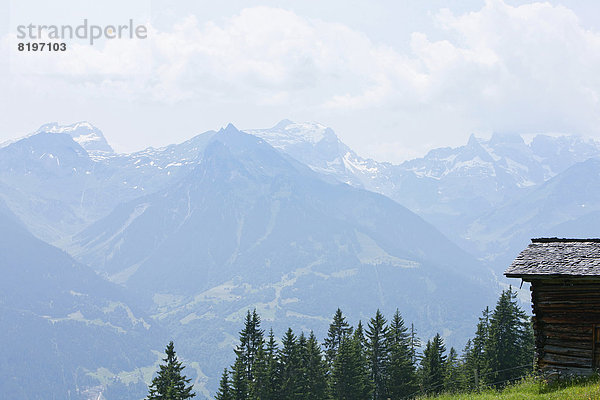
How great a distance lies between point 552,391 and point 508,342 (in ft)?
101

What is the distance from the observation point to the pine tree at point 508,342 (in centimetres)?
5203

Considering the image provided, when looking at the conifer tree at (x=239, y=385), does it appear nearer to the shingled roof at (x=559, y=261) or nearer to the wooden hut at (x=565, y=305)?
the wooden hut at (x=565, y=305)

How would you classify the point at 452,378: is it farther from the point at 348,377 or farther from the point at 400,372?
the point at 348,377

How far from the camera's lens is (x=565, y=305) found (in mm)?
25906

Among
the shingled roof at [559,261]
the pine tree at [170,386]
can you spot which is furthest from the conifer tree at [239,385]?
Result: the shingled roof at [559,261]

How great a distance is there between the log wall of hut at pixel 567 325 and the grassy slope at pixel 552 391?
111 centimetres

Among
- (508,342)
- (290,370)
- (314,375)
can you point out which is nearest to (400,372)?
(314,375)

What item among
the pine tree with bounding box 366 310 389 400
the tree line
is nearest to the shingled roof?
the tree line

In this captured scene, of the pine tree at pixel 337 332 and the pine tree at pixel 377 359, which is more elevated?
the pine tree at pixel 337 332

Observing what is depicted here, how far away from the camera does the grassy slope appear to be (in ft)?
68.9

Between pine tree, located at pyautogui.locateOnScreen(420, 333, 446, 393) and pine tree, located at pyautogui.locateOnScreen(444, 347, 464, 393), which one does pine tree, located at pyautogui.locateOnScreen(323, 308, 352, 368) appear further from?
pine tree, located at pyautogui.locateOnScreen(444, 347, 464, 393)

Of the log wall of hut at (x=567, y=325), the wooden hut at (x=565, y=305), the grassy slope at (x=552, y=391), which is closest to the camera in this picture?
the grassy slope at (x=552, y=391)

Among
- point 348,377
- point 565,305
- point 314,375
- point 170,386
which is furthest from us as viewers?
point 314,375

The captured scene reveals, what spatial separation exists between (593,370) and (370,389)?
32610 millimetres
